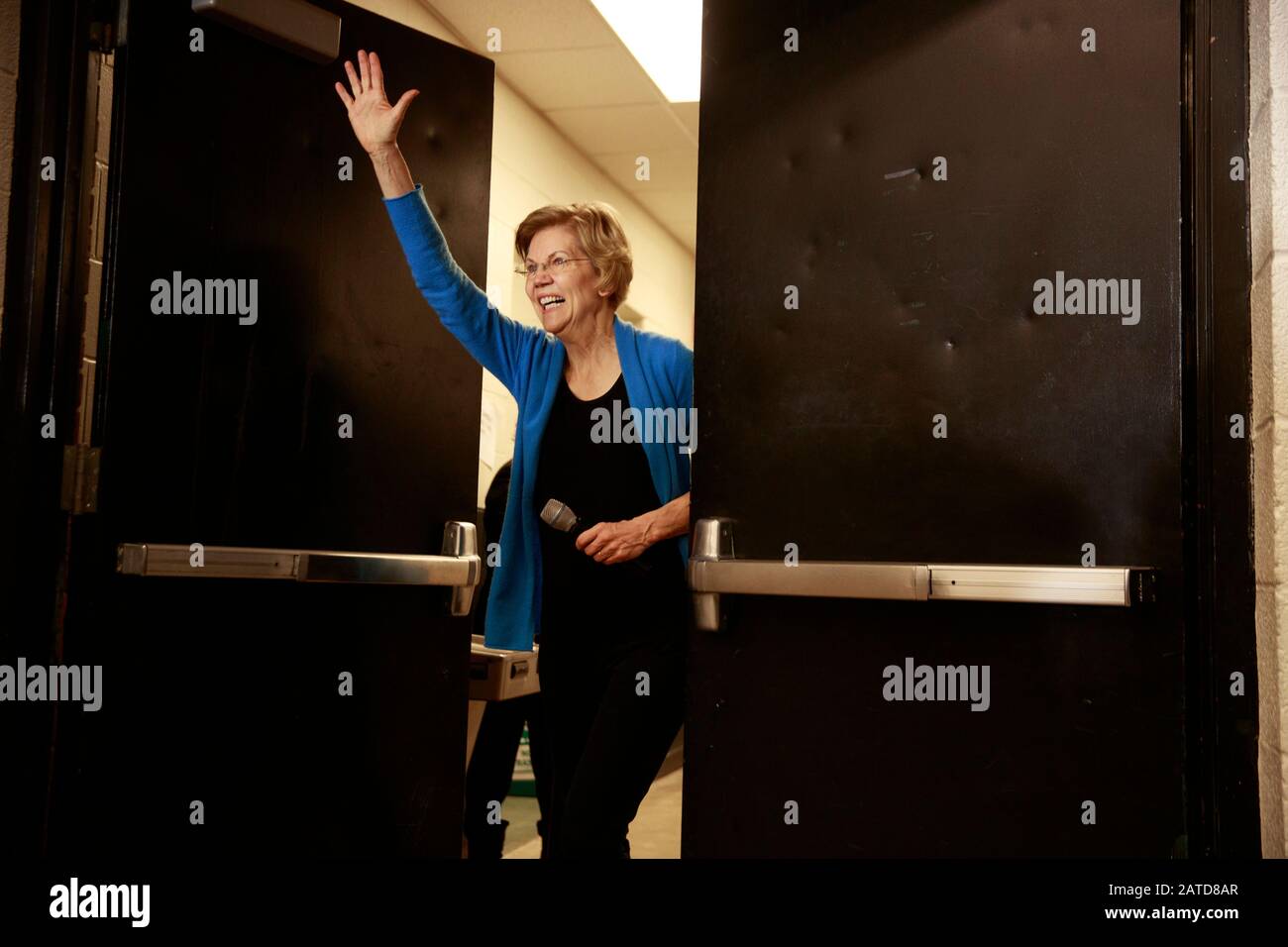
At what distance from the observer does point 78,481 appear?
177cm

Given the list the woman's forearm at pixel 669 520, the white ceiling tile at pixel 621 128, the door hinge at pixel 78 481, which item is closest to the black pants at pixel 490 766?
the woman's forearm at pixel 669 520

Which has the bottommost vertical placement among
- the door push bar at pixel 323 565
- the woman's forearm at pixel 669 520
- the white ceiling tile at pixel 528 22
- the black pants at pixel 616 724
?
the black pants at pixel 616 724

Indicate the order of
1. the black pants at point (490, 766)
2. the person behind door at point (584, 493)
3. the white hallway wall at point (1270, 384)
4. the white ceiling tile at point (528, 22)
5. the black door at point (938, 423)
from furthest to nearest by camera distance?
1. the white ceiling tile at point (528, 22)
2. the black pants at point (490, 766)
3. the person behind door at point (584, 493)
4. the black door at point (938, 423)
5. the white hallway wall at point (1270, 384)

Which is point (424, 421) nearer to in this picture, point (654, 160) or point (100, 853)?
point (100, 853)

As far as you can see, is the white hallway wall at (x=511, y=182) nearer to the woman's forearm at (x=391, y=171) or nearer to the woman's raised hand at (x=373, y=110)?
the woman's raised hand at (x=373, y=110)

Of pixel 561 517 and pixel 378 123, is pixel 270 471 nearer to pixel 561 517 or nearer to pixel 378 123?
pixel 561 517

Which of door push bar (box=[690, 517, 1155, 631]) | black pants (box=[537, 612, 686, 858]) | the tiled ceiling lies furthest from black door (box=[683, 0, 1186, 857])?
the tiled ceiling

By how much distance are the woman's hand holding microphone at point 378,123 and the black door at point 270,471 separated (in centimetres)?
11

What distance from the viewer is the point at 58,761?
1.76 m

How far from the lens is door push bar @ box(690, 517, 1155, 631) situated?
1391 mm

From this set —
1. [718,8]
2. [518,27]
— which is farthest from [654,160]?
[718,8]

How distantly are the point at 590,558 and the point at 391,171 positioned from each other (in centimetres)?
79

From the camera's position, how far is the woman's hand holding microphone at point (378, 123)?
2020 millimetres

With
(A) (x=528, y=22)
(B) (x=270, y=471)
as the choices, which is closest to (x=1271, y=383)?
(B) (x=270, y=471)
